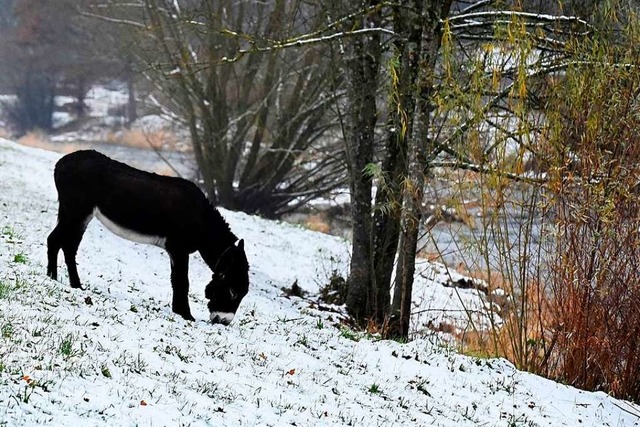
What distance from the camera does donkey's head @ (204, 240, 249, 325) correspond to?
7918mm

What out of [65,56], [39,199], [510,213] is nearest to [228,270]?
[510,213]

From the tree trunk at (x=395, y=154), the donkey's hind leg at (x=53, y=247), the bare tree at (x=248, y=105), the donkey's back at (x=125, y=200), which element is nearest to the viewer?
the donkey's back at (x=125, y=200)

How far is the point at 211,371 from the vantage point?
5773mm

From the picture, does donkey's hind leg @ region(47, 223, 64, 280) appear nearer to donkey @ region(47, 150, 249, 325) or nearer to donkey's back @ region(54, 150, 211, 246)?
donkey @ region(47, 150, 249, 325)

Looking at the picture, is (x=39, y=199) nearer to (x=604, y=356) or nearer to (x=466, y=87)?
(x=466, y=87)

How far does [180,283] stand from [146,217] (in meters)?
0.77

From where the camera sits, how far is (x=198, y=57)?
2320 cm

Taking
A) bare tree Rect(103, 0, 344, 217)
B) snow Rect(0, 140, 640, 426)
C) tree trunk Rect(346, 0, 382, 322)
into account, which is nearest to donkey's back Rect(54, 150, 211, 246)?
snow Rect(0, 140, 640, 426)

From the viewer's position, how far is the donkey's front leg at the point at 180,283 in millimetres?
7938

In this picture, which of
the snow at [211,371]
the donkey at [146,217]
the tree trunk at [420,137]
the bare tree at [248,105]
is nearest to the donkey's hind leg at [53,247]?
the donkey at [146,217]

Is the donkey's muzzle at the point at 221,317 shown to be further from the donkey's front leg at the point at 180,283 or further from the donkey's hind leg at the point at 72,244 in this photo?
the donkey's hind leg at the point at 72,244

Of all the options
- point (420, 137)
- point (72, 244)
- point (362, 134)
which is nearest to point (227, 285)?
point (72, 244)

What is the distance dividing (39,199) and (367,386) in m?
11.8

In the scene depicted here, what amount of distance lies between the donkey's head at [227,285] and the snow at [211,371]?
17 cm
